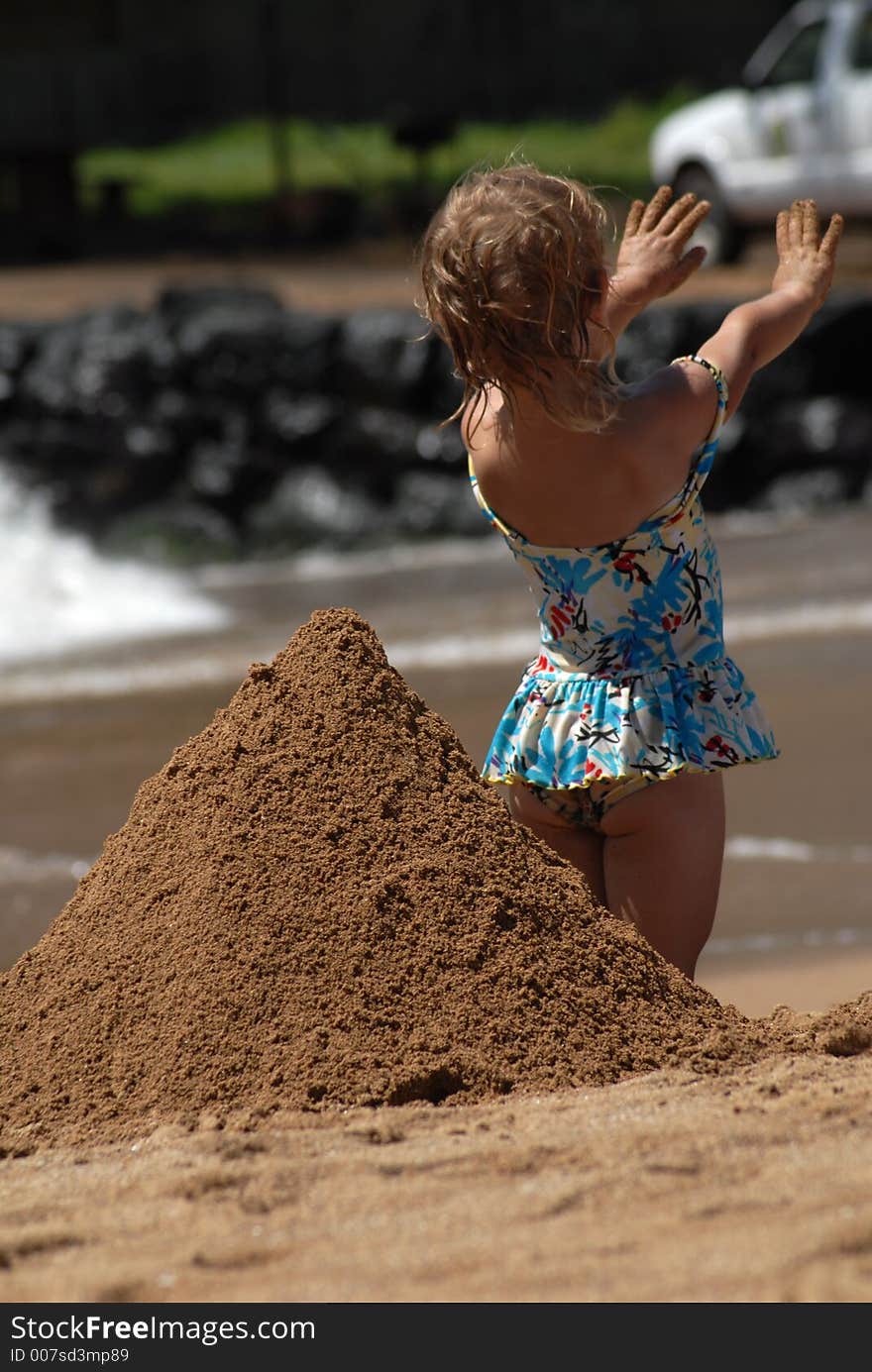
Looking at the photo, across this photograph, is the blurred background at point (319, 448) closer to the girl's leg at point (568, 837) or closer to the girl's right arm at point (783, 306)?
the girl's right arm at point (783, 306)

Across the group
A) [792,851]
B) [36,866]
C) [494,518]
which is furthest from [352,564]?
[494,518]

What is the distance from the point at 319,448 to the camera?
12594 mm

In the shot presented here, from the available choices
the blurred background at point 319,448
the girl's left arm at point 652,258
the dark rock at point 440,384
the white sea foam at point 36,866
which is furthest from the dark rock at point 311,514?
the girl's left arm at point 652,258

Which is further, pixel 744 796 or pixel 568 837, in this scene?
pixel 744 796

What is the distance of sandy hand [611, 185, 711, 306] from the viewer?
3.22 m

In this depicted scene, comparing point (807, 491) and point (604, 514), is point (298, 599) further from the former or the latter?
point (604, 514)

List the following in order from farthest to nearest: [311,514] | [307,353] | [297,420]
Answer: [297,420]
[307,353]
[311,514]

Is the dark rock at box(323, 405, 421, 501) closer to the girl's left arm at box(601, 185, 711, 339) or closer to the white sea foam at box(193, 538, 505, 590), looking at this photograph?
the white sea foam at box(193, 538, 505, 590)

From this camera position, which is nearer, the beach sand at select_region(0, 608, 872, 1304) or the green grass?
the beach sand at select_region(0, 608, 872, 1304)

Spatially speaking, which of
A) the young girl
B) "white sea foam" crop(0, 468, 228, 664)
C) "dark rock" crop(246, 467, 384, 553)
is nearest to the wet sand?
the young girl

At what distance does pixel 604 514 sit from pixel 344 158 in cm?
2129

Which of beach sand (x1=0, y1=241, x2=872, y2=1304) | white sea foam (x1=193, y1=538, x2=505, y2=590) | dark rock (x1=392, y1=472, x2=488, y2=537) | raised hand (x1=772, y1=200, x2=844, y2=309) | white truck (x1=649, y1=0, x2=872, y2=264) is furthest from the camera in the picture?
white truck (x1=649, y1=0, x2=872, y2=264)

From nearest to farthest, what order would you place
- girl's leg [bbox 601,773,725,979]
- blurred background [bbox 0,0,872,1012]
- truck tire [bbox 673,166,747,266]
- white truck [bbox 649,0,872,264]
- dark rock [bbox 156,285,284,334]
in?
girl's leg [bbox 601,773,725,979], blurred background [bbox 0,0,872,1012], dark rock [bbox 156,285,284,334], white truck [bbox 649,0,872,264], truck tire [bbox 673,166,747,266]

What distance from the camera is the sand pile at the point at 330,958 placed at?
2.88 meters
